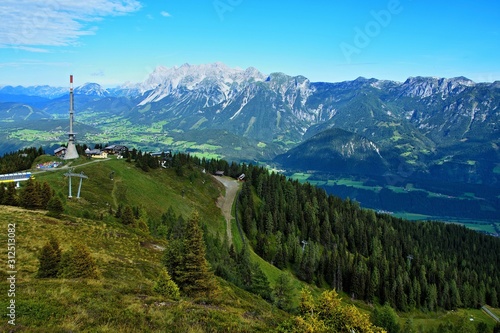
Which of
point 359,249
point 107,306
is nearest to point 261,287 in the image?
point 107,306

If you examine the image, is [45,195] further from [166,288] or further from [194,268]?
[166,288]

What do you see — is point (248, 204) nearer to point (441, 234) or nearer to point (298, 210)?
point (298, 210)

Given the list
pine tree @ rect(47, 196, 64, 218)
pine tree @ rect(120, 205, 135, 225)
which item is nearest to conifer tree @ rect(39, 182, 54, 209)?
pine tree @ rect(47, 196, 64, 218)

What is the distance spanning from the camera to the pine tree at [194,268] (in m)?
38.0

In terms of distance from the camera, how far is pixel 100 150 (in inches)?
6383

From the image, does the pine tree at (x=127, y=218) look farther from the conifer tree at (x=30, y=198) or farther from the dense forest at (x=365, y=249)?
the dense forest at (x=365, y=249)

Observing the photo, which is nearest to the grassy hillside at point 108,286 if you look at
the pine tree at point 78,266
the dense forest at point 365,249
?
the pine tree at point 78,266

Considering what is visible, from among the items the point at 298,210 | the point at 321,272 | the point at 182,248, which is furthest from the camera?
the point at 298,210

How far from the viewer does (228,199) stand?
5930 inches

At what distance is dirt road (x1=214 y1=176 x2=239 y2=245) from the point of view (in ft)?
405

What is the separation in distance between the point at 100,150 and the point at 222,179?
64094mm

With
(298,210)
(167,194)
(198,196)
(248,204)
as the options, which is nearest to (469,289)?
(298,210)

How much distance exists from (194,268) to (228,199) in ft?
369

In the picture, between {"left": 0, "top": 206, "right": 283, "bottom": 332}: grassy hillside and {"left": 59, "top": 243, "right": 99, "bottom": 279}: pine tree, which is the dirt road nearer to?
{"left": 0, "top": 206, "right": 283, "bottom": 332}: grassy hillside
